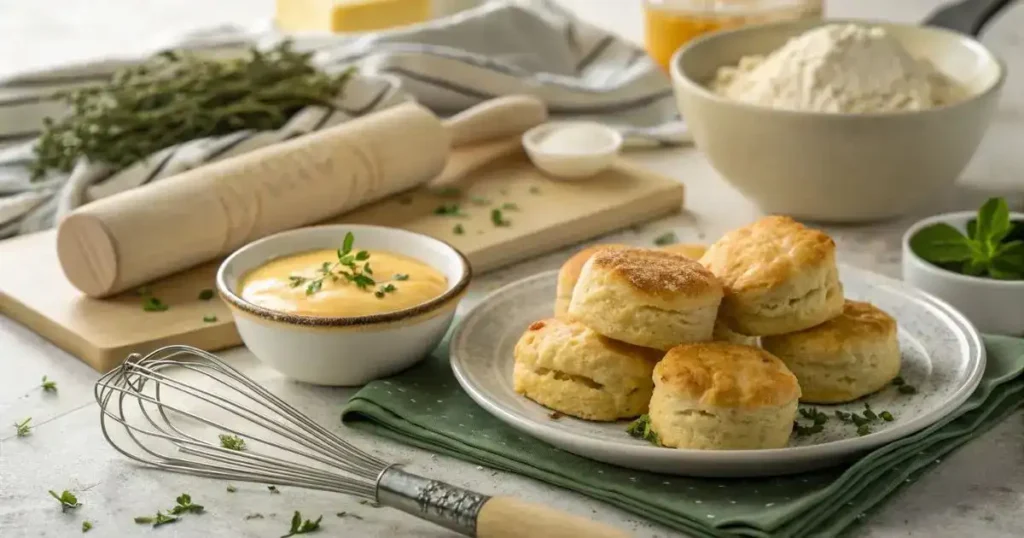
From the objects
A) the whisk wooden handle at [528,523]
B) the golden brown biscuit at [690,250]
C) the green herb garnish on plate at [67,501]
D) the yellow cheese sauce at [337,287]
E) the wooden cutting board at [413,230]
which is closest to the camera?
the whisk wooden handle at [528,523]

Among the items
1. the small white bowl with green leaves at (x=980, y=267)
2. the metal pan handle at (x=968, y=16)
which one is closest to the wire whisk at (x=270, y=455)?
the small white bowl with green leaves at (x=980, y=267)

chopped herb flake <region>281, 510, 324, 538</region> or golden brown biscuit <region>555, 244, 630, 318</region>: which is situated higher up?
golden brown biscuit <region>555, 244, 630, 318</region>

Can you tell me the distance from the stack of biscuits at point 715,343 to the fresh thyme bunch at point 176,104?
118cm

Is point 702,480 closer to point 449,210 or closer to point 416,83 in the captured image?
point 449,210

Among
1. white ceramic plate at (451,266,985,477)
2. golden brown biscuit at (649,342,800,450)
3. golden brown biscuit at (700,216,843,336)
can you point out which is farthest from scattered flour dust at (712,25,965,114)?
golden brown biscuit at (649,342,800,450)

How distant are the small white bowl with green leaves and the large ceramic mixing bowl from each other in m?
0.23

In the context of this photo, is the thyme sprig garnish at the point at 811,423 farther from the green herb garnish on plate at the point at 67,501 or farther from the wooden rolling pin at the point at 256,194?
the wooden rolling pin at the point at 256,194

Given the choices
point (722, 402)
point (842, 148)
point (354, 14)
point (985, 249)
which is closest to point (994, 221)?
point (985, 249)

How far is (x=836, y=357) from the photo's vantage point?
167 cm

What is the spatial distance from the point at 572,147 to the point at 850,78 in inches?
23.8

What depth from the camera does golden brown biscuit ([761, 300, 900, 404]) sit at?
167cm

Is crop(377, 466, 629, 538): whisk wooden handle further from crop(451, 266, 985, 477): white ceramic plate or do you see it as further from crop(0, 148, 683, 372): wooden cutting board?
crop(0, 148, 683, 372): wooden cutting board

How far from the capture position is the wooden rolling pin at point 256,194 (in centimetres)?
208

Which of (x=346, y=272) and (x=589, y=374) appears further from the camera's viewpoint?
(x=346, y=272)
